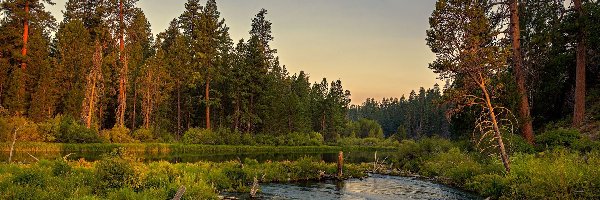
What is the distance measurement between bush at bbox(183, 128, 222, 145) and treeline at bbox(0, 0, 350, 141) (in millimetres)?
2621

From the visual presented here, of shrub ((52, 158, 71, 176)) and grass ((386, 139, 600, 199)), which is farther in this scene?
shrub ((52, 158, 71, 176))

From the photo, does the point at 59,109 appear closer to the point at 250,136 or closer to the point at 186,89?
the point at 186,89

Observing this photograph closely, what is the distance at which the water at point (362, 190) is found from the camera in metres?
23.4

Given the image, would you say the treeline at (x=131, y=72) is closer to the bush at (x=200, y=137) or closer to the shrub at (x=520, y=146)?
the bush at (x=200, y=137)

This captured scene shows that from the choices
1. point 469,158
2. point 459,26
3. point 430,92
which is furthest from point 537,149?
point 430,92

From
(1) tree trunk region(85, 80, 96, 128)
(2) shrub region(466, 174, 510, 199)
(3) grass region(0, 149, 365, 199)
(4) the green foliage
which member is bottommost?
(4) the green foliage

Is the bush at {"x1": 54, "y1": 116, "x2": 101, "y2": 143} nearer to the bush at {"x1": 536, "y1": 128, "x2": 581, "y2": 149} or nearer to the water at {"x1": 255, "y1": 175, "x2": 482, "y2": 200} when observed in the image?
the water at {"x1": 255, "y1": 175, "x2": 482, "y2": 200}

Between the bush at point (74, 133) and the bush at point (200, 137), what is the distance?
46.2 ft

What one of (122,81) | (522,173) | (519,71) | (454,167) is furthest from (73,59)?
(522,173)

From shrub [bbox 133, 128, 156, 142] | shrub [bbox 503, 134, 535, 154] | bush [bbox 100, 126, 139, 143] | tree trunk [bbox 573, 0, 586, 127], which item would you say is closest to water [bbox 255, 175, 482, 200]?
shrub [bbox 503, 134, 535, 154]

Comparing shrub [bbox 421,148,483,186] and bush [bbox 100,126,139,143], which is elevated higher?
bush [bbox 100,126,139,143]

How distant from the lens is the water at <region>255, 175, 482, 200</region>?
23.4 meters

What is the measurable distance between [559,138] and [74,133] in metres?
49.1

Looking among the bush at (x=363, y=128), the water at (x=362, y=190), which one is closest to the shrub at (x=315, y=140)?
the water at (x=362, y=190)
